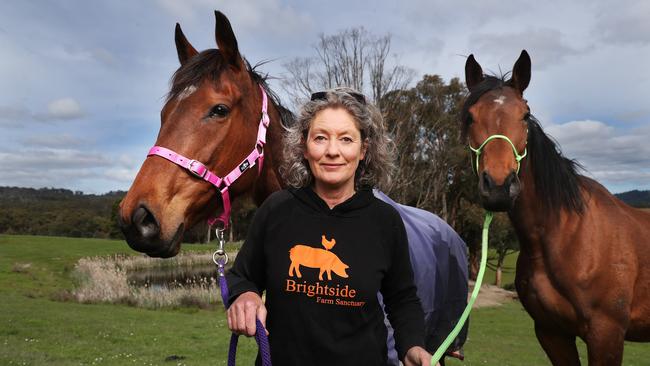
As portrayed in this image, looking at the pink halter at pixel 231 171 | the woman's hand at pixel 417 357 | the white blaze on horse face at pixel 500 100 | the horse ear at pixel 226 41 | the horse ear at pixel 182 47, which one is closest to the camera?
the woman's hand at pixel 417 357

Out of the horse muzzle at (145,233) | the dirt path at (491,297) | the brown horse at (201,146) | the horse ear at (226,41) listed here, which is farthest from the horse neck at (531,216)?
the dirt path at (491,297)

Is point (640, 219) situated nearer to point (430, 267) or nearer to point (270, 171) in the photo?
point (430, 267)

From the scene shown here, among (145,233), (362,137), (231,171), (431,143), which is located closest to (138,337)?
(231,171)

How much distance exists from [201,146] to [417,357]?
4.56 ft

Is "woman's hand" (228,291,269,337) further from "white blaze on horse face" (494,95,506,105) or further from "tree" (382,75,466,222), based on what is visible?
"tree" (382,75,466,222)

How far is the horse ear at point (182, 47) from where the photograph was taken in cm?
272

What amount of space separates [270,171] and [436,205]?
80.4 feet

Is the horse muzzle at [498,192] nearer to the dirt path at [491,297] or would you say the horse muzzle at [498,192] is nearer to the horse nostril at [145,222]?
the horse nostril at [145,222]

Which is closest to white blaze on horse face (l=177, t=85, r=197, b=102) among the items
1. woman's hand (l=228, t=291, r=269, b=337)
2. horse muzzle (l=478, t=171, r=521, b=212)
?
woman's hand (l=228, t=291, r=269, b=337)

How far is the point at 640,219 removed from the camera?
3.79 meters

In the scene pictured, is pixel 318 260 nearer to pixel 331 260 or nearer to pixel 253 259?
pixel 331 260

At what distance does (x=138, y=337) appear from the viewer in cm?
920

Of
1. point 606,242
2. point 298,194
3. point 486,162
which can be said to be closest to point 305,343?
point 298,194

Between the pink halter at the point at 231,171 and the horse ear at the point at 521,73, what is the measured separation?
2123mm
